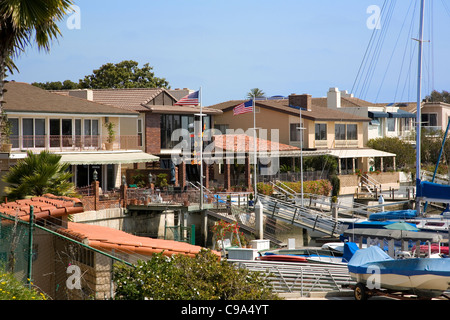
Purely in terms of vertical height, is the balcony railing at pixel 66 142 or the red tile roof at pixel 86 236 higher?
the balcony railing at pixel 66 142

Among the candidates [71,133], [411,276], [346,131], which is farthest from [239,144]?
[411,276]

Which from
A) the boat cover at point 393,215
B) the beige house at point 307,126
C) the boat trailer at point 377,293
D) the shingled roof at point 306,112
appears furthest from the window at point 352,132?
the boat trailer at point 377,293

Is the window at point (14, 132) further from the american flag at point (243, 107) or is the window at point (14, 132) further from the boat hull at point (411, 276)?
the boat hull at point (411, 276)

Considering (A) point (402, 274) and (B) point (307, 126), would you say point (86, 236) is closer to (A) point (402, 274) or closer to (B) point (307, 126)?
(A) point (402, 274)

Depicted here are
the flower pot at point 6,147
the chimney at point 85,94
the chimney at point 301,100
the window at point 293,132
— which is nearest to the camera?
the flower pot at point 6,147

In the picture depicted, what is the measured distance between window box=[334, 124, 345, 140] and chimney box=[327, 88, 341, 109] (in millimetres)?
9093

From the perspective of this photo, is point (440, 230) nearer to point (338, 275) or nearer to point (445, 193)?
point (445, 193)

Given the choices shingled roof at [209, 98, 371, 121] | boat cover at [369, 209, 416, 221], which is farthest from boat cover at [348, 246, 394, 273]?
shingled roof at [209, 98, 371, 121]

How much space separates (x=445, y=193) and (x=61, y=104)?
23359 millimetres

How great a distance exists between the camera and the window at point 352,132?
219 ft

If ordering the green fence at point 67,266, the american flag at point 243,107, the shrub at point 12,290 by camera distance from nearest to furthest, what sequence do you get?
the shrub at point 12,290 < the green fence at point 67,266 < the american flag at point 243,107

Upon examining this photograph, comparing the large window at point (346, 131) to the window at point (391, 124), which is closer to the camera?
the large window at point (346, 131)

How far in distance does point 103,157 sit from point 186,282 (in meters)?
28.9

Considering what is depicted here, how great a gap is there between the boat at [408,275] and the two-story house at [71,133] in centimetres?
2368
